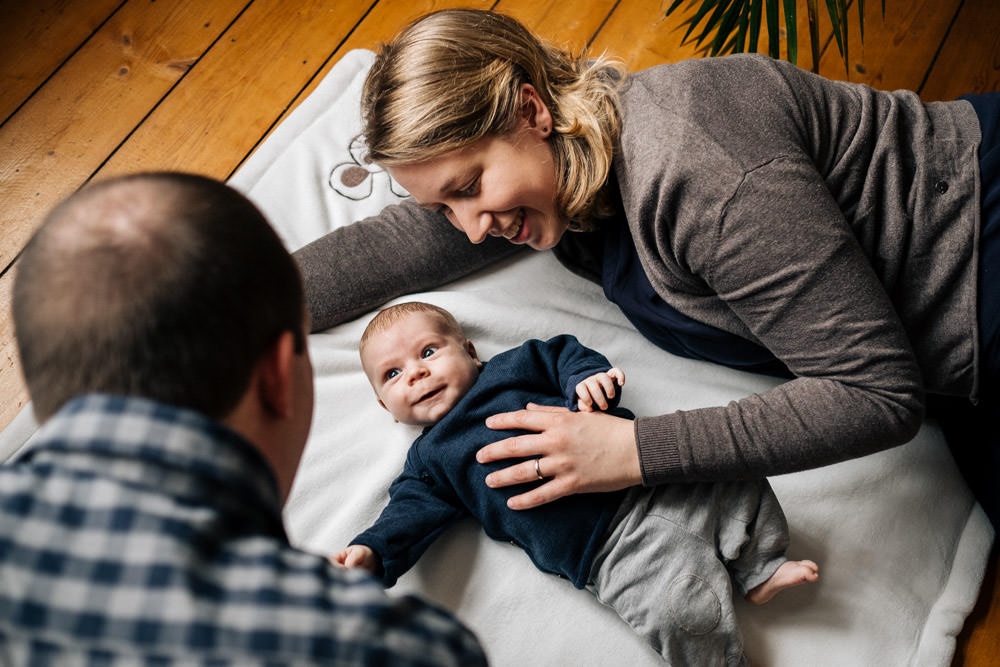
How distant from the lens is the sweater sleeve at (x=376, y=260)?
1.34 m

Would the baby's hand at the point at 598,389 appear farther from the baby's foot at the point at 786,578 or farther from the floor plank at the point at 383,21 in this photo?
the floor plank at the point at 383,21

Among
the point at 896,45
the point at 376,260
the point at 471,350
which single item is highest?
the point at 896,45

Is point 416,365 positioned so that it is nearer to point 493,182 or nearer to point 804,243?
point 493,182

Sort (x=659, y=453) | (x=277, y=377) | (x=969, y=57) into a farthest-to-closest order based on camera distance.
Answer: (x=969, y=57)
(x=659, y=453)
(x=277, y=377)

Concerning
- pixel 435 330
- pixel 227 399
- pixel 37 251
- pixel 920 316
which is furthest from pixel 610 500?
pixel 37 251

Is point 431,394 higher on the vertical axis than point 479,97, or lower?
lower

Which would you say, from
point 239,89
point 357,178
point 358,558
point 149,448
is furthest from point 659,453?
point 239,89

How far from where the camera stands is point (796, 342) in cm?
99

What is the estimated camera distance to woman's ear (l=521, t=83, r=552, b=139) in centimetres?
106

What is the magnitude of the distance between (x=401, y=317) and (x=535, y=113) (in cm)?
38

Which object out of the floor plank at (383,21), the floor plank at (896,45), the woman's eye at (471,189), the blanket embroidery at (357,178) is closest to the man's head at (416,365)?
the woman's eye at (471,189)

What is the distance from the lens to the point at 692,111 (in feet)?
3.14

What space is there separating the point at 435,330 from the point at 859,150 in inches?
25.6

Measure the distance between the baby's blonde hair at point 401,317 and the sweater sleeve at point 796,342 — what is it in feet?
1.21
